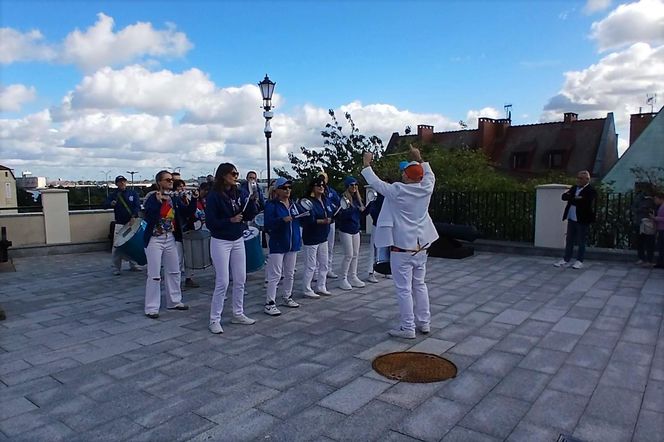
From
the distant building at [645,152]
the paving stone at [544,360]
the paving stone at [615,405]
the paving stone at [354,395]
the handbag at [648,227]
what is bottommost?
the paving stone at [544,360]

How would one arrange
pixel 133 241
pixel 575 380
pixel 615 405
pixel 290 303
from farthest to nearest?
pixel 133 241
pixel 290 303
pixel 575 380
pixel 615 405

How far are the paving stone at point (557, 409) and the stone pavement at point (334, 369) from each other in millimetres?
15

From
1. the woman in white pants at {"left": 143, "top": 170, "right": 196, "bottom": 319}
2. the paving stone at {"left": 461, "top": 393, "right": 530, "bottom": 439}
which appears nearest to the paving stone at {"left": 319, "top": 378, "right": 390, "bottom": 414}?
the paving stone at {"left": 461, "top": 393, "right": 530, "bottom": 439}

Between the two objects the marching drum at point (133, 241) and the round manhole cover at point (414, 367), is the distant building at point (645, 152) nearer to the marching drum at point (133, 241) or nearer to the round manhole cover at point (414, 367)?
the marching drum at point (133, 241)

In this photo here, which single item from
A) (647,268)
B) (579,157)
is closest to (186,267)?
(647,268)

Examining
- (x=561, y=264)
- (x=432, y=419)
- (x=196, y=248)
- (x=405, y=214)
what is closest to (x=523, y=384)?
(x=432, y=419)

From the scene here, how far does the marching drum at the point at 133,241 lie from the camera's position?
27.4 ft

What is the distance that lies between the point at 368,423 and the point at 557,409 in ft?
4.63

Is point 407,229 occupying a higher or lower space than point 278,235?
higher

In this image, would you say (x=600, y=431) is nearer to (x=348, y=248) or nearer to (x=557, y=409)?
(x=557, y=409)

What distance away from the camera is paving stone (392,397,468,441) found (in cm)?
322

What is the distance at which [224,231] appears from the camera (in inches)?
214

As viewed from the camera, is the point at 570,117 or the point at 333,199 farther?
the point at 570,117

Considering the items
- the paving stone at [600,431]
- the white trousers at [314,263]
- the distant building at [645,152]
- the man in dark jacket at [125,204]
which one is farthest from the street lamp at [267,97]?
the distant building at [645,152]
